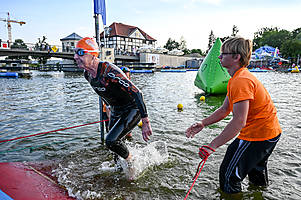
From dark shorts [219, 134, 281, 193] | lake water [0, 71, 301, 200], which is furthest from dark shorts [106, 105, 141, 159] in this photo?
dark shorts [219, 134, 281, 193]

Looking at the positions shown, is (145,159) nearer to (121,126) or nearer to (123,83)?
(121,126)

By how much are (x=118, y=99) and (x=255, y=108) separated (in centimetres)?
196

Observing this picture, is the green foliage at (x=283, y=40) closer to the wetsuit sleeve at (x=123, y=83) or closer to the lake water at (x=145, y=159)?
the lake water at (x=145, y=159)

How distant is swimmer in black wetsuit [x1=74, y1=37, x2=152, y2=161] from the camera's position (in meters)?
3.12

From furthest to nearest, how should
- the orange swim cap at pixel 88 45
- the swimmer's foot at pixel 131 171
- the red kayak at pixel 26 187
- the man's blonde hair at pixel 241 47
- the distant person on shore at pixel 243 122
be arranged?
the swimmer's foot at pixel 131 171
the orange swim cap at pixel 88 45
the red kayak at pixel 26 187
the man's blonde hair at pixel 241 47
the distant person on shore at pixel 243 122

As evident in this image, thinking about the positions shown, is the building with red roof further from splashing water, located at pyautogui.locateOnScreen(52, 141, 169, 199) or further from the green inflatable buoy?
splashing water, located at pyautogui.locateOnScreen(52, 141, 169, 199)

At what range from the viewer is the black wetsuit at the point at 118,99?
315cm

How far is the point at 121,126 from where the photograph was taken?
3398 mm

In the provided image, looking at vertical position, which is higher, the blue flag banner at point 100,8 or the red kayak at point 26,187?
the blue flag banner at point 100,8

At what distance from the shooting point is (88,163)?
178 inches

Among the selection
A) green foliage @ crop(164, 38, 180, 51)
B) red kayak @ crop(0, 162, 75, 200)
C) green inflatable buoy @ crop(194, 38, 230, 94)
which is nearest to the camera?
red kayak @ crop(0, 162, 75, 200)

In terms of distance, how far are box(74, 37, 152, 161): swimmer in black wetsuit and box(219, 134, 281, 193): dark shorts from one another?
47.0 inches

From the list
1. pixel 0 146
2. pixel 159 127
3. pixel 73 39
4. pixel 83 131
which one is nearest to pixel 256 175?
pixel 159 127

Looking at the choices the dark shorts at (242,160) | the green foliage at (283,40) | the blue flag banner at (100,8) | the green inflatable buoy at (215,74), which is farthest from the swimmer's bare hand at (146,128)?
the green foliage at (283,40)
